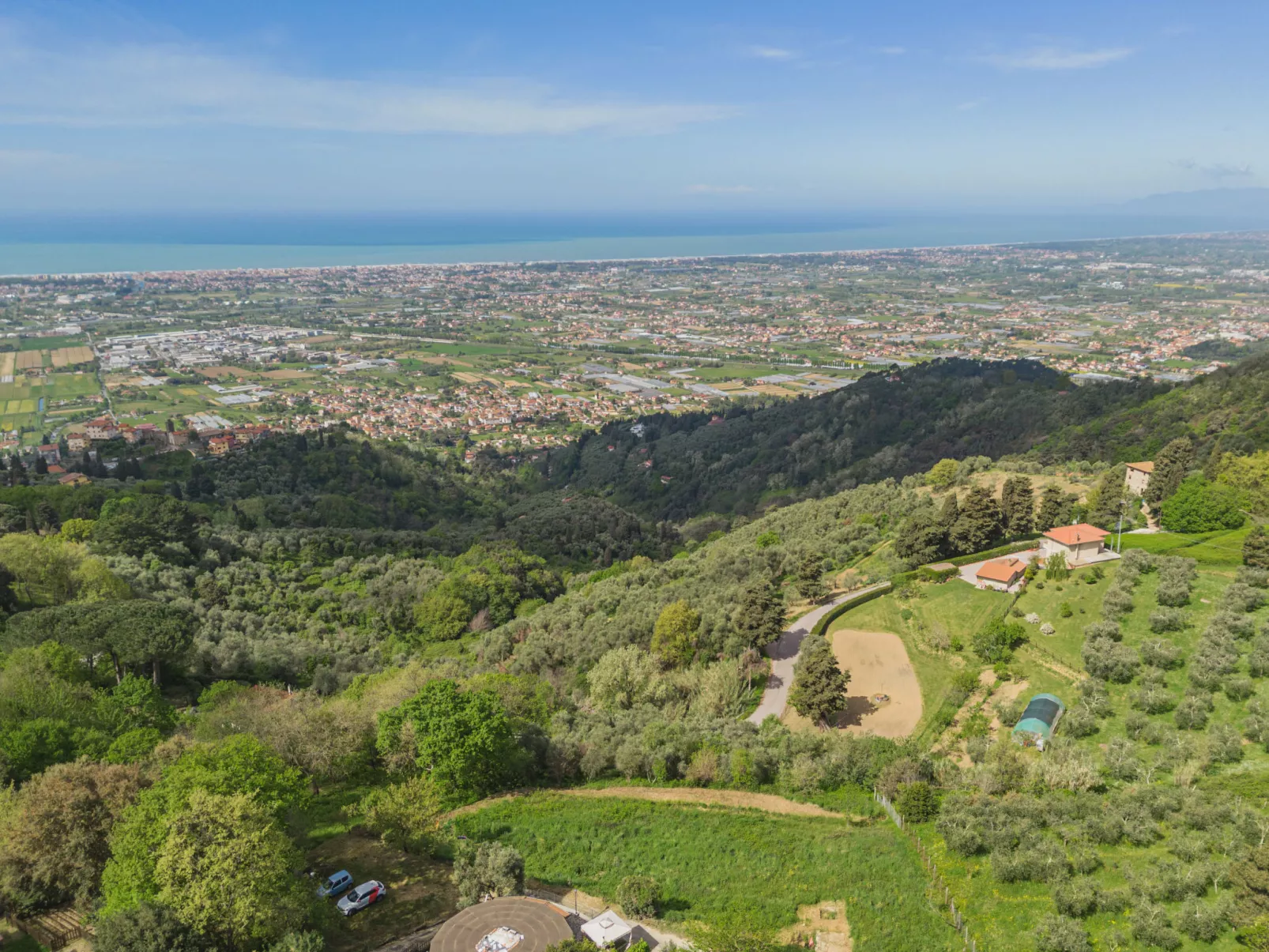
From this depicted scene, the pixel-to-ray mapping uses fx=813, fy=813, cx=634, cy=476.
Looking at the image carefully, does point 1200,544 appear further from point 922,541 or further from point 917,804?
point 917,804

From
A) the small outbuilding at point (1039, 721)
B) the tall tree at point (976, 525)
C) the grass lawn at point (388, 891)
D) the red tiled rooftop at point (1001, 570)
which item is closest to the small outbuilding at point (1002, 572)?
the red tiled rooftop at point (1001, 570)

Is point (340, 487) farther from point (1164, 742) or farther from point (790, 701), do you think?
point (1164, 742)

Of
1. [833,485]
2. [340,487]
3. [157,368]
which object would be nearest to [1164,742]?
[833,485]

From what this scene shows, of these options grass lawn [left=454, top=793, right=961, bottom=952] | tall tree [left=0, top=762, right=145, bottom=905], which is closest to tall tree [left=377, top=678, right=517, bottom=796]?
grass lawn [left=454, top=793, right=961, bottom=952]

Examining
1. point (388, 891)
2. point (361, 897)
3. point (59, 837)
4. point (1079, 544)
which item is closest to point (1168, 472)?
point (1079, 544)

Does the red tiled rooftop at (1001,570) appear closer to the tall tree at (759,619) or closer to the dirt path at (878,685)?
the dirt path at (878,685)
